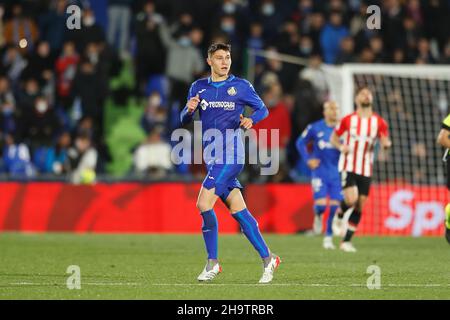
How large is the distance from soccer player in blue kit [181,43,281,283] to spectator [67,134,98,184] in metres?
10.8

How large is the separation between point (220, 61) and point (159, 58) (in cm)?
1267

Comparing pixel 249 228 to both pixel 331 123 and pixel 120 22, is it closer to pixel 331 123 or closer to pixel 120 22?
pixel 331 123

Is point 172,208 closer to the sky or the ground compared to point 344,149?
closer to the ground

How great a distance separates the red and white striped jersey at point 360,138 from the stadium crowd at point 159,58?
533 centimetres

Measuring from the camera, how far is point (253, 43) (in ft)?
79.2

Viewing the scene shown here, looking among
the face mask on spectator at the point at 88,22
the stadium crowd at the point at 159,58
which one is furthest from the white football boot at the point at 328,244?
the face mask on spectator at the point at 88,22

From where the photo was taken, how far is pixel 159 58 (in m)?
23.9

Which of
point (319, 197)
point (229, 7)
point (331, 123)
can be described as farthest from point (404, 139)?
point (319, 197)

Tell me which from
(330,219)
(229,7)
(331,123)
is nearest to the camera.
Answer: (330,219)

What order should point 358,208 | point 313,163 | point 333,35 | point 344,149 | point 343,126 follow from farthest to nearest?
point 333,35
point 313,163
point 343,126
point 358,208
point 344,149

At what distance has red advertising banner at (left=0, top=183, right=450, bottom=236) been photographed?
2147cm

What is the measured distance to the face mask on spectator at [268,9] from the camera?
24672 millimetres

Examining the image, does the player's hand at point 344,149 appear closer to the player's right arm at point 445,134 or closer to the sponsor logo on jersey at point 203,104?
the player's right arm at point 445,134

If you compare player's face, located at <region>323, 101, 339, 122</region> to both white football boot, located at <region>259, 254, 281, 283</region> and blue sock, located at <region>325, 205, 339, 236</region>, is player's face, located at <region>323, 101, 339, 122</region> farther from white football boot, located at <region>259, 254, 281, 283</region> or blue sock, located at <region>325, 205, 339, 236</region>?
white football boot, located at <region>259, 254, 281, 283</region>
